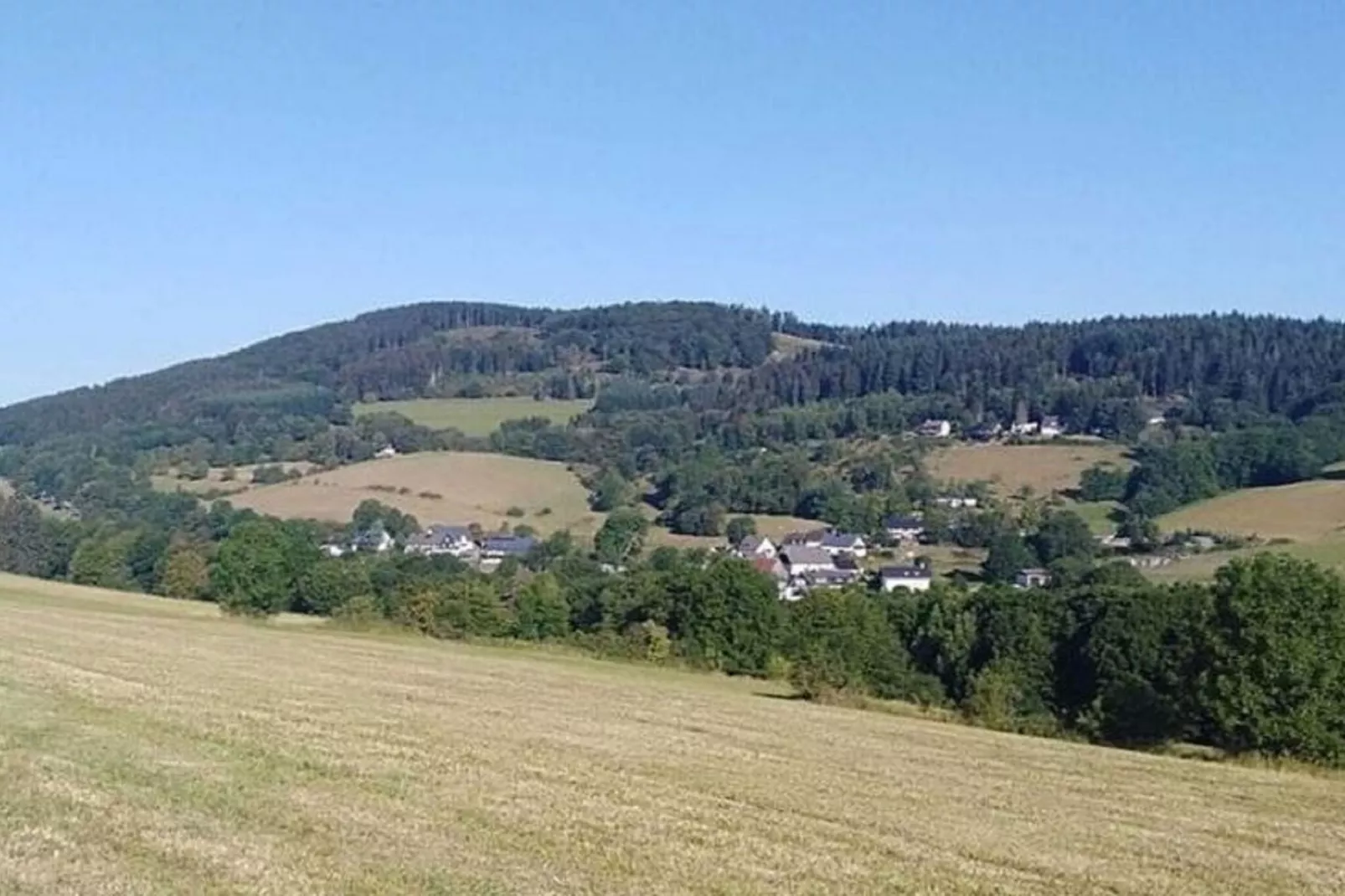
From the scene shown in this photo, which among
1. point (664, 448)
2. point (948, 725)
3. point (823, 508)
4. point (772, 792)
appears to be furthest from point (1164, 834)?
point (664, 448)

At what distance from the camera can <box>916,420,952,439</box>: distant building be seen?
6890 inches

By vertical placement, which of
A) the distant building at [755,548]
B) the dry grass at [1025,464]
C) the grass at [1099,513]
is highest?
the dry grass at [1025,464]

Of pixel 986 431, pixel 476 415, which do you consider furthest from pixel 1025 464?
pixel 476 415

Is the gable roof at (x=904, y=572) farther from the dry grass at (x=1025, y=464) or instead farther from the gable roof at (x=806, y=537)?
the dry grass at (x=1025, y=464)

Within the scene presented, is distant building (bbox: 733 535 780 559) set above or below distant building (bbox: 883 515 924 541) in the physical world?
below

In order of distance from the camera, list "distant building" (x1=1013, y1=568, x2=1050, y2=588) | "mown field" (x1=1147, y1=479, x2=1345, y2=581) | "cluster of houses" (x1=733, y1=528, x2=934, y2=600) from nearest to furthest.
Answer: "distant building" (x1=1013, y1=568, x2=1050, y2=588) → "mown field" (x1=1147, y1=479, x2=1345, y2=581) → "cluster of houses" (x1=733, y1=528, x2=934, y2=600)

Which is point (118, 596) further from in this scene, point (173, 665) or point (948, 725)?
point (948, 725)

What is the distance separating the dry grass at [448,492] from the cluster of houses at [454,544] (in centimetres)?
544

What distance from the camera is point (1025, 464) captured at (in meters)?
150

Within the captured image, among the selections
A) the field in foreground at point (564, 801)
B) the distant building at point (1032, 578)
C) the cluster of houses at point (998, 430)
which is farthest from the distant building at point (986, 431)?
the field in foreground at point (564, 801)

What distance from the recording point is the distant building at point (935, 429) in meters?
175

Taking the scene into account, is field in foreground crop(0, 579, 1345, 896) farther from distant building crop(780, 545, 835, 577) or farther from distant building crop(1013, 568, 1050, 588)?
distant building crop(780, 545, 835, 577)

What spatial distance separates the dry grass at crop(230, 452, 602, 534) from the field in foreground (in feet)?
335

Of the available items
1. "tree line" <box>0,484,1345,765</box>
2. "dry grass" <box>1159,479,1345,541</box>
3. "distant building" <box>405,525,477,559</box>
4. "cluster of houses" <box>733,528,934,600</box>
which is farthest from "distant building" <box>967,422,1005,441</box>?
"distant building" <box>405,525,477,559</box>
